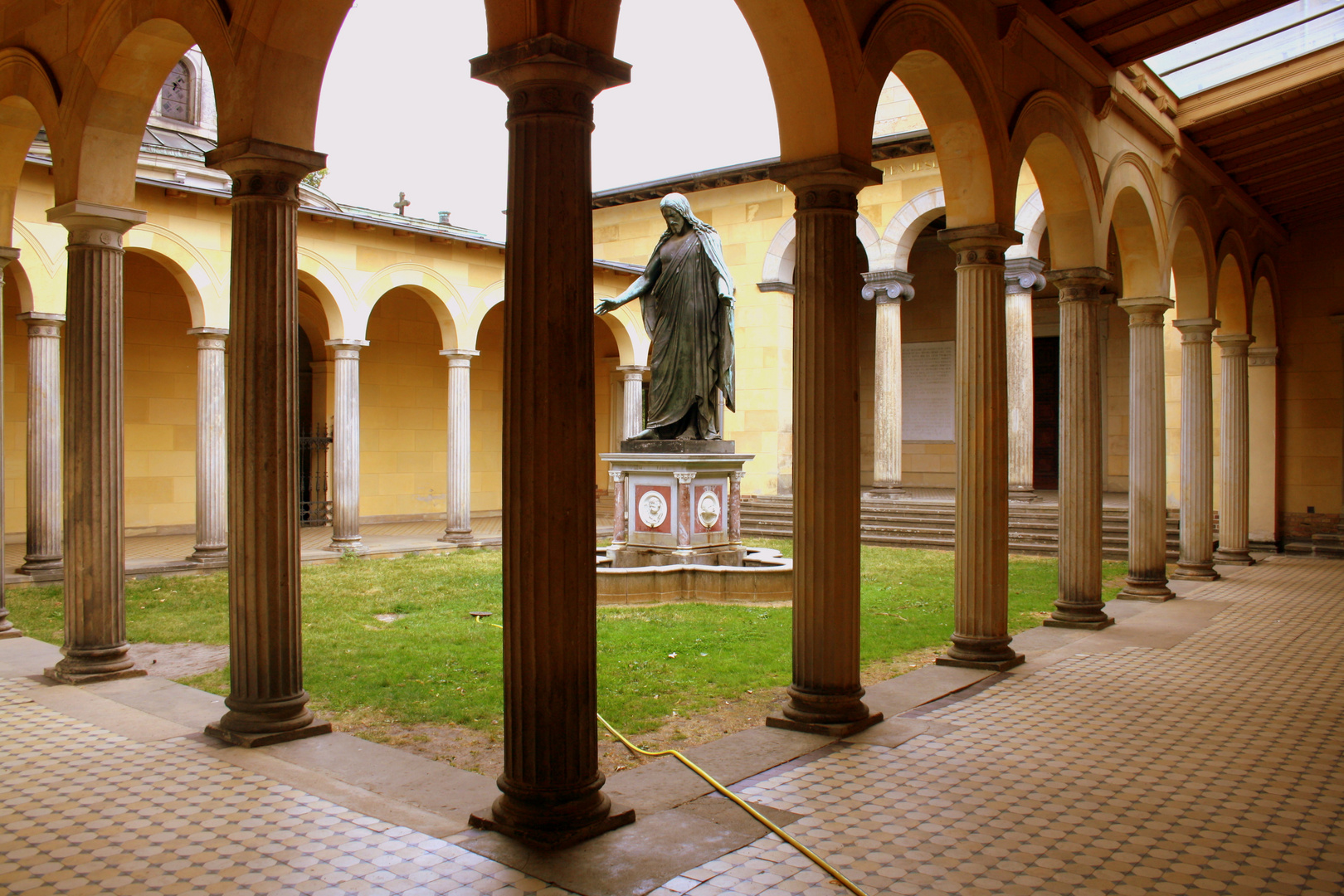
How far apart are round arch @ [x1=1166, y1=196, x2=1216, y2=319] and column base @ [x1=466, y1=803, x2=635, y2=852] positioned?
9.92 meters

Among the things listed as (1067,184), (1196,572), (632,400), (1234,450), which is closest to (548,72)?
(1067,184)

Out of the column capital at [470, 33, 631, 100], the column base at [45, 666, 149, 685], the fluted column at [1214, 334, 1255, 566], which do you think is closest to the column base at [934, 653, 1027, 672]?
the column capital at [470, 33, 631, 100]

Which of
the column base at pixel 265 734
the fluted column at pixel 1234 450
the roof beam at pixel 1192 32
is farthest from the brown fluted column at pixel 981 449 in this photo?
the fluted column at pixel 1234 450

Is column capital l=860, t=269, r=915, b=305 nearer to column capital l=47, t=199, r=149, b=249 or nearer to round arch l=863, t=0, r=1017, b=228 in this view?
round arch l=863, t=0, r=1017, b=228

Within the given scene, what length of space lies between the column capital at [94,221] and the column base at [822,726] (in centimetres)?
471

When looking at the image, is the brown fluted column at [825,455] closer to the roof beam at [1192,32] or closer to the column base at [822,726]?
the column base at [822,726]

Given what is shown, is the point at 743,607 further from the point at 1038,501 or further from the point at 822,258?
the point at 1038,501

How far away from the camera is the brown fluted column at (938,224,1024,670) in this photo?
6.41 metres

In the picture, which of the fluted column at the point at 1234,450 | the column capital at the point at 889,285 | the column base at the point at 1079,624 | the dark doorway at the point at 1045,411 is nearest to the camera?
the column base at the point at 1079,624

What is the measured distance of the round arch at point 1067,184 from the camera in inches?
294

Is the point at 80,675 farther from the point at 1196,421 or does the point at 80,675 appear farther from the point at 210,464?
the point at 1196,421

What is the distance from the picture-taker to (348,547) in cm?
1406

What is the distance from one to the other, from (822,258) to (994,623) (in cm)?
304

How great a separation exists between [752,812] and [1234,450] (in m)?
11.7
